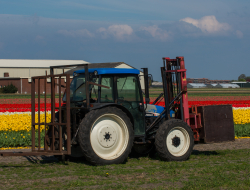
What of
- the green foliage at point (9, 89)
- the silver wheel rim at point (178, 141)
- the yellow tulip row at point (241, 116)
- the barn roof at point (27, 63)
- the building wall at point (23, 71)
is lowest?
the silver wheel rim at point (178, 141)

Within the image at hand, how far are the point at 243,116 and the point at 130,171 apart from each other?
10.8m

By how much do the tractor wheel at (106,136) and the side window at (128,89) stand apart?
0.55 metres

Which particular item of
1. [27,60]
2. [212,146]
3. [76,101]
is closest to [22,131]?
[76,101]

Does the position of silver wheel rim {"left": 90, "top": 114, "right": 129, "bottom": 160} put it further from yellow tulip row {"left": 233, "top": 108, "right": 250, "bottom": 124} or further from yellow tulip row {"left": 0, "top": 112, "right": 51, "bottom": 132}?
yellow tulip row {"left": 233, "top": 108, "right": 250, "bottom": 124}

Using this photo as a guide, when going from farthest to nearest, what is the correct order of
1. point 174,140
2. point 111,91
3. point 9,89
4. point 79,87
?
point 9,89 < point 174,140 < point 79,87 < point 111,91

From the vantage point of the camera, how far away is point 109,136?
7.85m

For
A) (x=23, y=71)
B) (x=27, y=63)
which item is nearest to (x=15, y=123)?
(x=23, y=71)

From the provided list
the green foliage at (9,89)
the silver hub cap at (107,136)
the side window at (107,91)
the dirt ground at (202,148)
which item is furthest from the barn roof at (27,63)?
the silver hub cap at (107,136)

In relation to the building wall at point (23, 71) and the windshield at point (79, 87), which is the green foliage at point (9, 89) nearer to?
the building wall at point (23, 71)

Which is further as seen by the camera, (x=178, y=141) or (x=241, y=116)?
(x=241, y=116)

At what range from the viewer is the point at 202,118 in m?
9.33

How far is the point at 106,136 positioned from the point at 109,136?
0.07 metres

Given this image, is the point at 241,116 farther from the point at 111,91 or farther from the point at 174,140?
the point at 111,91

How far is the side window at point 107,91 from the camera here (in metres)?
8.00
